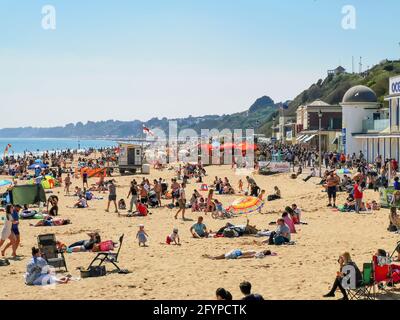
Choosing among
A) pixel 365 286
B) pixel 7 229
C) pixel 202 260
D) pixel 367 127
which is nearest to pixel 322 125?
pixel 367 127

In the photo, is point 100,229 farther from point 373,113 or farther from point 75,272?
point 373,113

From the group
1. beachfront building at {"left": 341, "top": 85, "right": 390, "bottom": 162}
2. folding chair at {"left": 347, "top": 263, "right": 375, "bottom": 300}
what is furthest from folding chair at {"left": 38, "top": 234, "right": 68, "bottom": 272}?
beachfront building at {"left": 341, "top": 85, "right": 390, "bottom": 162}

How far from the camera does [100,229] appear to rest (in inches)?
727

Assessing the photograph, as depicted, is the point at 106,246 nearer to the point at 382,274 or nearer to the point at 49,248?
the point at 49,248

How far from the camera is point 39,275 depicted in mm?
11266

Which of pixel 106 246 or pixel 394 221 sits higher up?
pixel 394 221

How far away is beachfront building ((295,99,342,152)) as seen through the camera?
188ft

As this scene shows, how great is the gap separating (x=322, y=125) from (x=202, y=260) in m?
55.5

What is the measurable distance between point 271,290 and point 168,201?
622 inches

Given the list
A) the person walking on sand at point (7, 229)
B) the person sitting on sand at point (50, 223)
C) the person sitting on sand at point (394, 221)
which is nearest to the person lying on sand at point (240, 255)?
the person sitting on sand at point (394, 221)

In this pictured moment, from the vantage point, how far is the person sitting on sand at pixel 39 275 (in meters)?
11.1

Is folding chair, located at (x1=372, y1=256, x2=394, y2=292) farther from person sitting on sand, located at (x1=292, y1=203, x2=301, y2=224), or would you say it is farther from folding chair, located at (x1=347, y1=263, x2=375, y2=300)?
person sitting on sand, located at (x1=292, y1=203, x2=301, y2=224)

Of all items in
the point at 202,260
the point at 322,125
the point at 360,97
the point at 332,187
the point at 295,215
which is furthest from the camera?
the point at 322,125

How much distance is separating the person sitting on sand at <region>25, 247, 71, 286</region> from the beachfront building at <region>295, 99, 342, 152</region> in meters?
44.9
